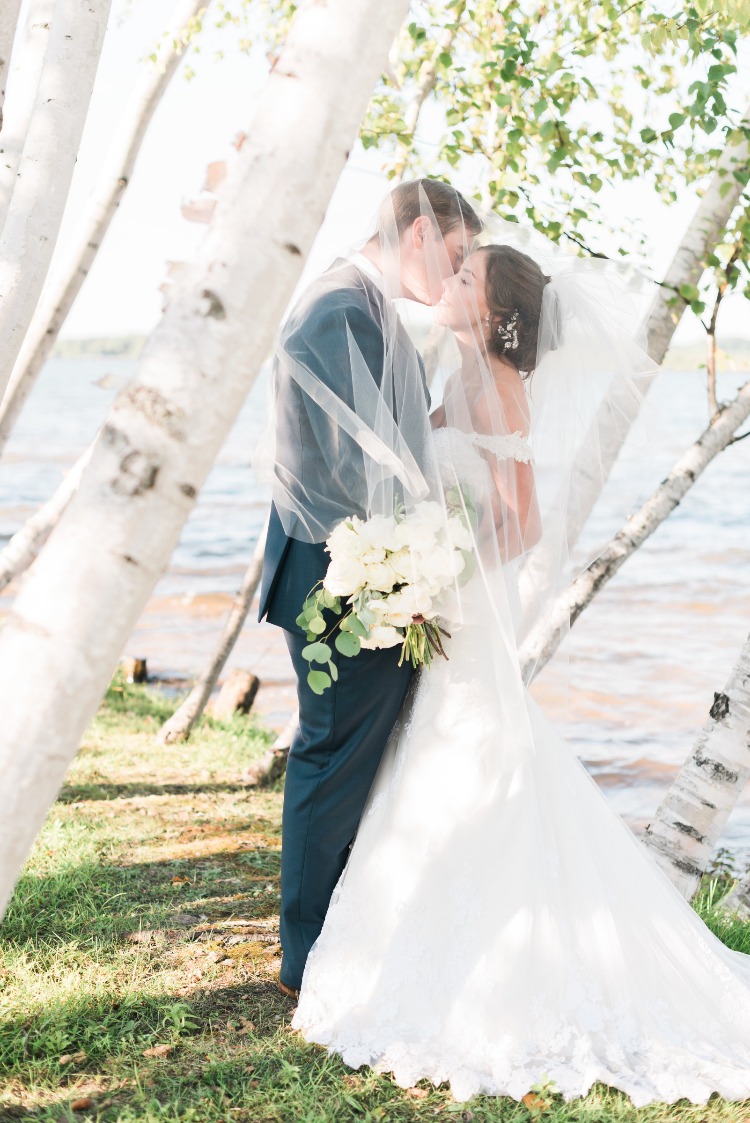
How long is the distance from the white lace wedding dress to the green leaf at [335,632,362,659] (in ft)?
1.14

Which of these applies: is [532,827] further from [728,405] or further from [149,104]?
[149,104]

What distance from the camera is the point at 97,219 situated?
422 centimetres

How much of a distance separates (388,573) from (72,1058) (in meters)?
1.51

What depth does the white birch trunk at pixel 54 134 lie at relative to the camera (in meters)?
3.06

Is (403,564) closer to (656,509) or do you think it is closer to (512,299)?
(512,299)

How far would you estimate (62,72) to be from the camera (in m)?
3.12

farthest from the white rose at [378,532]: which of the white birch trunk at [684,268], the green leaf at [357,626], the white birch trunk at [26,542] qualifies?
the white birch trunk at [26,542]

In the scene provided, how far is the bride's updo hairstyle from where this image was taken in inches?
116

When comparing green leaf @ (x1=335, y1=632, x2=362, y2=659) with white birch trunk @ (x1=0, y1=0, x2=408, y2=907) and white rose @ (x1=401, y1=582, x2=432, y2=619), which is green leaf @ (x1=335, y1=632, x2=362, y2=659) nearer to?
white rose @ (x1=401, y1=582, x2=432, y2=619)

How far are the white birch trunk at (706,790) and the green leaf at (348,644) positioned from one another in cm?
136

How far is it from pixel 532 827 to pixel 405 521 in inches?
37.3

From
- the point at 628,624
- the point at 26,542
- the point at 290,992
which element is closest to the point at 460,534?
the point at 290,992

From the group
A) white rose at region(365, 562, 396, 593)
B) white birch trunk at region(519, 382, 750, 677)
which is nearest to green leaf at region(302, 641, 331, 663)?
white rose at region(365, 562, 396, 593)

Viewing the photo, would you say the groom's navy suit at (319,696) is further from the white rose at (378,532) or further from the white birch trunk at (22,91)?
the white birch trunk at (22,91)
